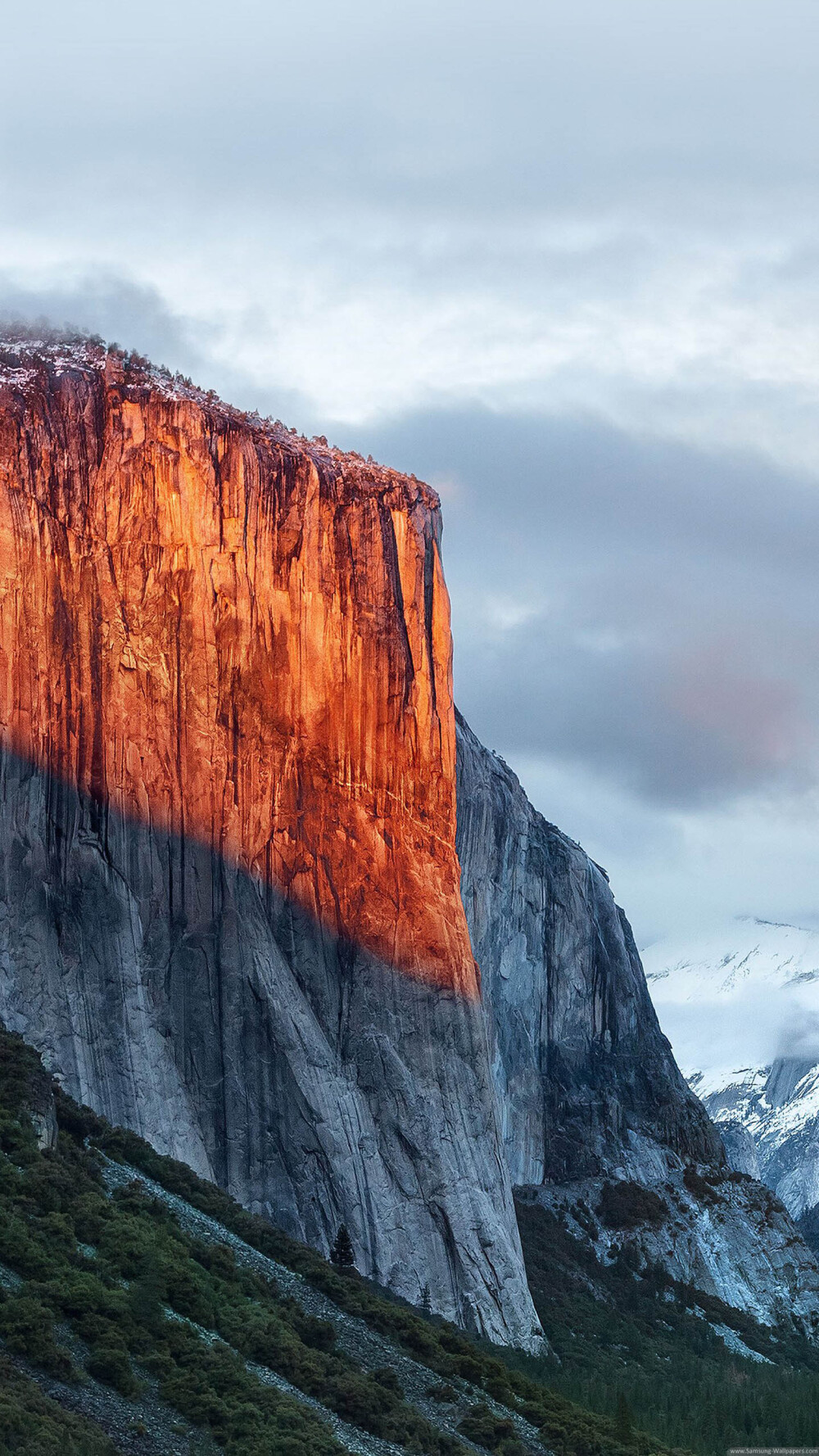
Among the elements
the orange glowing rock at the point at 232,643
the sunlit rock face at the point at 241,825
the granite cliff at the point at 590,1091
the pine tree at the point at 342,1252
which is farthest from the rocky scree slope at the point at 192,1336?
the granite cliff at the point at 590,1091

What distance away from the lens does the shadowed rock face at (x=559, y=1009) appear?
147375 mm

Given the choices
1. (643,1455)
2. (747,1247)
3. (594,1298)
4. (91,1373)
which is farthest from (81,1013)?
(747,1247)

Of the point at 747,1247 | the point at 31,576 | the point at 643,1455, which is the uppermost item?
the point at 31,576

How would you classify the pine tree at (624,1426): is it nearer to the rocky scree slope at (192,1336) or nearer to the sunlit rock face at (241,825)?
the rocky scree slope at (192,1336)

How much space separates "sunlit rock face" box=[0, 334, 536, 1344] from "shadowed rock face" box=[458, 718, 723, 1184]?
118ft

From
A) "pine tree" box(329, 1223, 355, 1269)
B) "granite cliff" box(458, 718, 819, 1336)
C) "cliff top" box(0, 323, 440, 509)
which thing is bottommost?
"pine tree" box(329, 1223, 355, 1269)

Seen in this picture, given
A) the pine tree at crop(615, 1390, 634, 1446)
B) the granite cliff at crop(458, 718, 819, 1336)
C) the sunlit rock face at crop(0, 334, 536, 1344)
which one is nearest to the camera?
the pine tree at crop(615, 1390, 634, 1446)

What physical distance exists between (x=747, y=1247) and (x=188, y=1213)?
94.3 meters

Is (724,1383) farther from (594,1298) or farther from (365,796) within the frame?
(365,796)

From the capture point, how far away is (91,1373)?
5297cm

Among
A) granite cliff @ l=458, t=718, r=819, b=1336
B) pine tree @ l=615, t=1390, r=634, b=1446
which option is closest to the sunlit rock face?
pine tree @ l=615, t=1390, r=634, b=1446

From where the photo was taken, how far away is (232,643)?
101 m

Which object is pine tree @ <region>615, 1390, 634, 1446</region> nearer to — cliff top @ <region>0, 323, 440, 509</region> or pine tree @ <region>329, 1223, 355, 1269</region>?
pine tree @ <region>329, 1223, 355, 1269</region>

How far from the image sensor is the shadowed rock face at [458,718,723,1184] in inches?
5802
